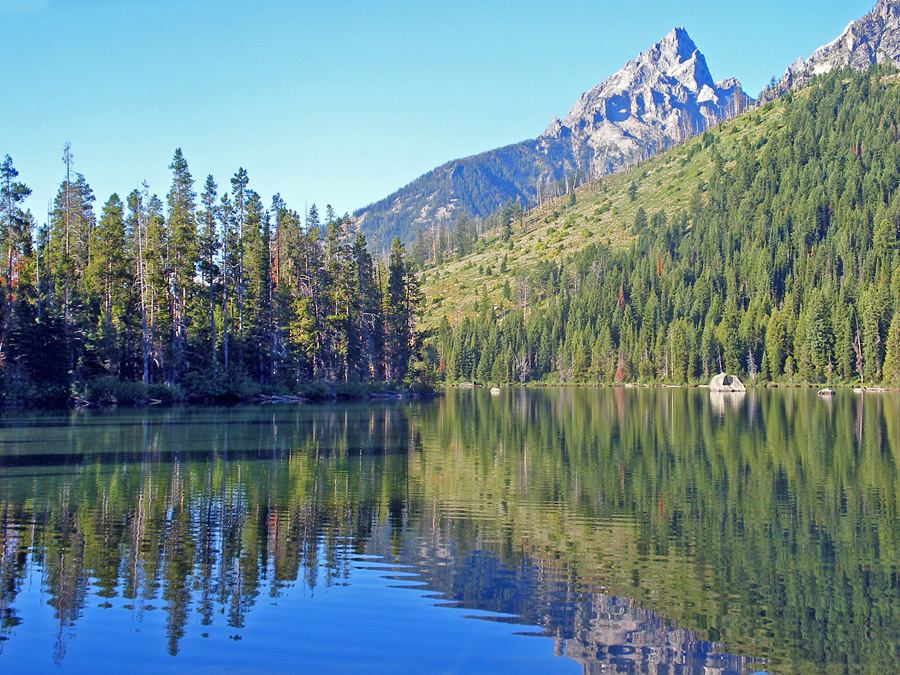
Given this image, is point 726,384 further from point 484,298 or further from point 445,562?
point 445,562

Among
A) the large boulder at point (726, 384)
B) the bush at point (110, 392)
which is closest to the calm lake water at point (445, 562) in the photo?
the bush at point (110, 392)

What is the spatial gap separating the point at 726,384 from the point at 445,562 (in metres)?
113

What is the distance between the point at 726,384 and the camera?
120 metres

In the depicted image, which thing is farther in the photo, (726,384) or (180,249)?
(726,384)

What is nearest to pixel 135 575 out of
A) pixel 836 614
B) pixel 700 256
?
pixel 836 614

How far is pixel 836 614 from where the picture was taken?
12781 mm

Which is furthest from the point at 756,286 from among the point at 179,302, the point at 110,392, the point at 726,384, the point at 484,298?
the point at 110,392

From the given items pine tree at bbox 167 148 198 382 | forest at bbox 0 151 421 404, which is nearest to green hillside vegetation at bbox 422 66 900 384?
forest at bbox 0 151 421 404

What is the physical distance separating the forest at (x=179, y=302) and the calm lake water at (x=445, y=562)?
32.6 metres

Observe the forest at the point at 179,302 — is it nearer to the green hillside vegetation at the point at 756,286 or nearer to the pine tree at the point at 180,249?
the pine tree at the point at 180,249

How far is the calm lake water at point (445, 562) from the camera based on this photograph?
11.1 meters

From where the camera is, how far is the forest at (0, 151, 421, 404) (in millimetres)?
62188

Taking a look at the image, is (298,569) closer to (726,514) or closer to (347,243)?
(726,514)

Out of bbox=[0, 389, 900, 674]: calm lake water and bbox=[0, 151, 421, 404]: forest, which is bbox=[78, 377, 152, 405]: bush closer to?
bbox=[0, 151, 421, 404]: forest
